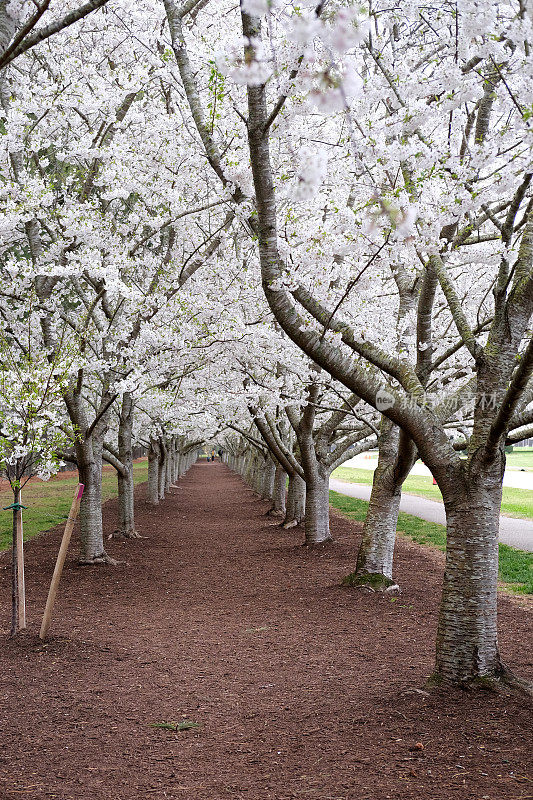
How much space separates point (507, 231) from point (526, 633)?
13.6 ft

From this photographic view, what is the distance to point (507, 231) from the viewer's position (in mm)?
3967

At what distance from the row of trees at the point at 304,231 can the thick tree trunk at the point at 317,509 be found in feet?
0.12

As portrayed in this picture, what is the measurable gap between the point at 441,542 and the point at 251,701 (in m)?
9.56

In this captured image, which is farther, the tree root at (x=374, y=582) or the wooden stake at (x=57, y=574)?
the tree root at (x=374, y=582)

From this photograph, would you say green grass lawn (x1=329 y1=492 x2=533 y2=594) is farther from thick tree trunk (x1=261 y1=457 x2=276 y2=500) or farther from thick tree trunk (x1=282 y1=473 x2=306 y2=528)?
thick tree trunk (x1=282 y1=473 x2=306 y2=528)

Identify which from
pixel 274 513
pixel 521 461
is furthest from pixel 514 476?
pixel 274 513

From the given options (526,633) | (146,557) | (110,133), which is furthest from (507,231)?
(146,557)

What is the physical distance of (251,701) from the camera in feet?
15.2

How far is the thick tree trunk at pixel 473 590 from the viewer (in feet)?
13.8

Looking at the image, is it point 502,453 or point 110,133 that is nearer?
point 502,453

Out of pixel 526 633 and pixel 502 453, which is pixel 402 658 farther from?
pixel 502 453

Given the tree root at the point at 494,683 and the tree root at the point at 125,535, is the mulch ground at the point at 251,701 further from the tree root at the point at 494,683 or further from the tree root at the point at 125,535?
the tree root at the point at 125,535

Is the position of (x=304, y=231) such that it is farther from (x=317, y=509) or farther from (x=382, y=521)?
(x=317, y=509)

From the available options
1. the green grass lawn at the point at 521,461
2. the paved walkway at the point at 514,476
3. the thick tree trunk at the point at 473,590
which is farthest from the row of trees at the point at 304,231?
the green grass lawn at the point at 521,461
